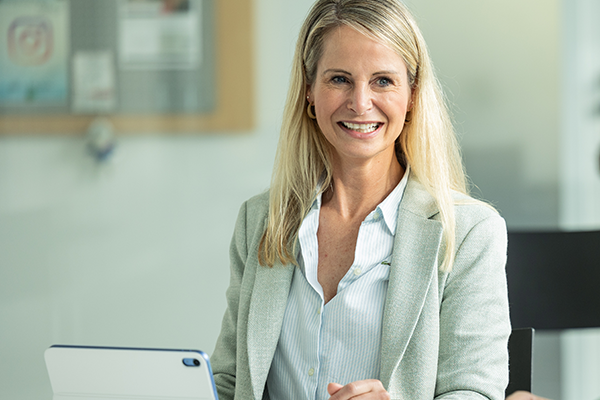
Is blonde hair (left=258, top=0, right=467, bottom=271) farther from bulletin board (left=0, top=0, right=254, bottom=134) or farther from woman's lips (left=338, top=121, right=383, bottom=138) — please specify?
bulletin board (left=0, top=0, right=254, bottom=134)

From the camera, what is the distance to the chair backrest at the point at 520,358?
1.43 m

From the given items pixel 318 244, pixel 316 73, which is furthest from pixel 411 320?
pixel 316 73

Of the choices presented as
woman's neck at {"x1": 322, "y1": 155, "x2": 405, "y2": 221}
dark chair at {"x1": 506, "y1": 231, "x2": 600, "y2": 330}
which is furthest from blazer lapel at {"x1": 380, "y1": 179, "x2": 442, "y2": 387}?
dark chair at {"x1": 506, "y1": 231, "x2": 600, "y2": 330}

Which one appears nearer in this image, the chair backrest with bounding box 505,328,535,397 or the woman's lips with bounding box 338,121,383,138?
the woman's lips with bounding box 338,121,383,138

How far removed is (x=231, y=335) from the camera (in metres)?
1.34

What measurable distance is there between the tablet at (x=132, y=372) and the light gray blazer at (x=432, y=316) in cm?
40

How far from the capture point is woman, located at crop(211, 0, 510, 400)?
113 centimetres

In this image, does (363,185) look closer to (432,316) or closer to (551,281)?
(432,316)

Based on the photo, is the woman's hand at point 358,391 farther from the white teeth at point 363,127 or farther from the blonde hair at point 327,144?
the white teeth at point 363,127

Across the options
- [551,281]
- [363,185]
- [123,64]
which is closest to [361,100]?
[363,185]

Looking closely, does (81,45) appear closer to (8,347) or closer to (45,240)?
(45,240)

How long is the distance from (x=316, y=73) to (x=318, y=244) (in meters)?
0.36

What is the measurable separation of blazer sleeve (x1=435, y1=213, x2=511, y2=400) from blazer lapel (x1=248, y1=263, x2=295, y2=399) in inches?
12.7

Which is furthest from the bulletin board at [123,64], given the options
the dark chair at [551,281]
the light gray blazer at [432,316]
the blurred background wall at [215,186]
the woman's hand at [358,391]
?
the woman's hand at [358,391]
